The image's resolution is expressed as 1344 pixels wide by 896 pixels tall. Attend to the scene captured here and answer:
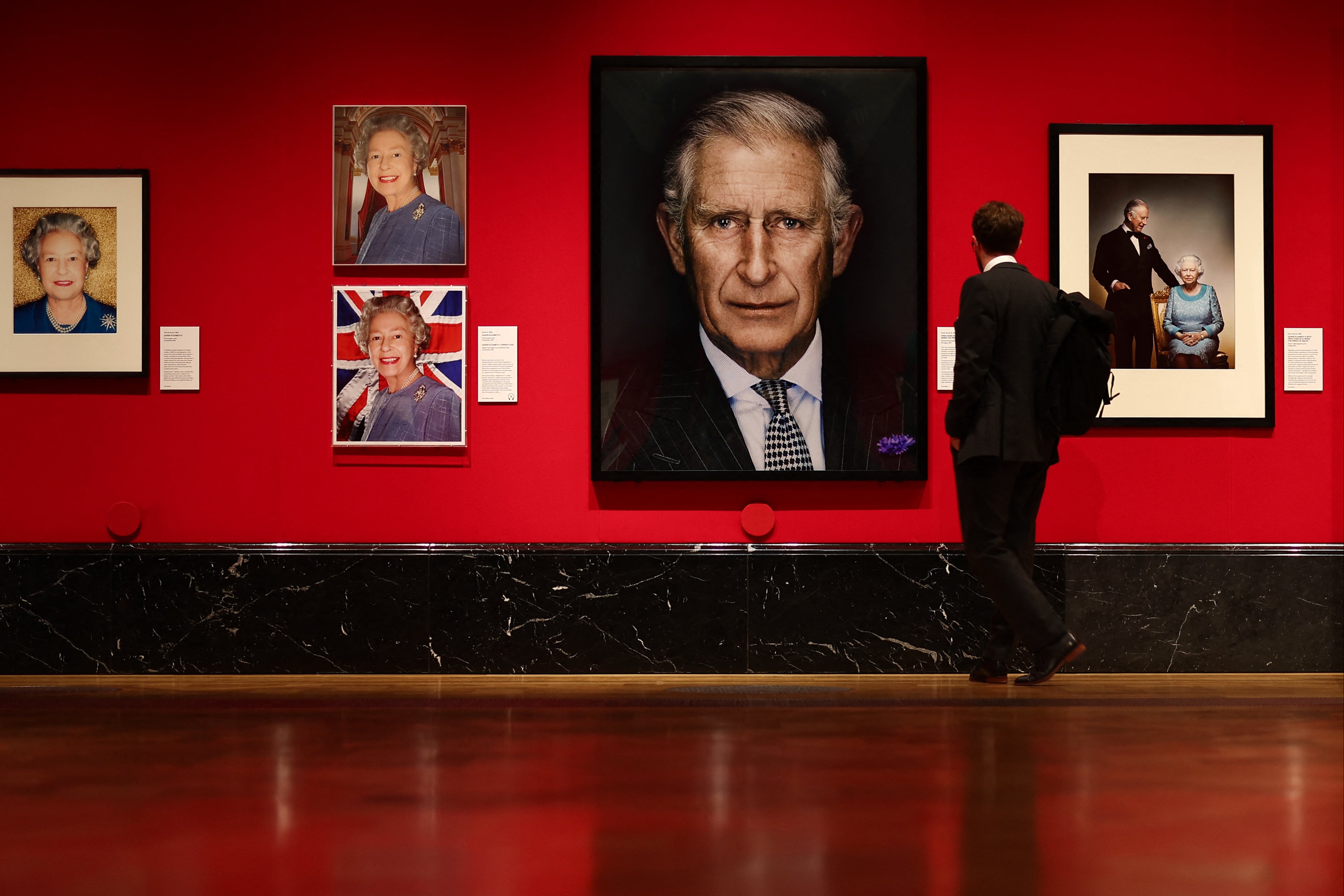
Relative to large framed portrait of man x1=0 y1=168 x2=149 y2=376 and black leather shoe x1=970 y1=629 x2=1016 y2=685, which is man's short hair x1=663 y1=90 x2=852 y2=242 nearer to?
black leather shoe x1=970 y1=629 x2=1016 y2=685

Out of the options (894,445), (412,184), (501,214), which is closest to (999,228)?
(894,445)

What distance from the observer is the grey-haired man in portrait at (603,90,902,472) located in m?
4.52

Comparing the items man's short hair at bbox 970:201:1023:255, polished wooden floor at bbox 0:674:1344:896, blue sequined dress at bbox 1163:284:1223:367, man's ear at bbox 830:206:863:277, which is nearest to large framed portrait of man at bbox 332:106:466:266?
man's ear at bbox 830:206:863:277

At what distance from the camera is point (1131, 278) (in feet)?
14.9

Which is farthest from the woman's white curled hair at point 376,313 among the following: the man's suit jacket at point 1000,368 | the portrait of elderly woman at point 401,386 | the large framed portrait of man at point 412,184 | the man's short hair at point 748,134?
the man's suit jacket at point 1000,368

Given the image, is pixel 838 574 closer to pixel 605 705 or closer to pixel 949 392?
pixel 949 392

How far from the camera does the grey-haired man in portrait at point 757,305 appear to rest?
452cm

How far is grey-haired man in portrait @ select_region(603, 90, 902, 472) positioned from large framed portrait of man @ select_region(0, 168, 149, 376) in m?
1.88

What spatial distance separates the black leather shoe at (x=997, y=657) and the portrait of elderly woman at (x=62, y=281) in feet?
11.3

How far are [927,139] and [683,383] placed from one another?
1297mm

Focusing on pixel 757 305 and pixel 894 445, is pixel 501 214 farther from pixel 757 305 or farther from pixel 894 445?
pixel 894 445

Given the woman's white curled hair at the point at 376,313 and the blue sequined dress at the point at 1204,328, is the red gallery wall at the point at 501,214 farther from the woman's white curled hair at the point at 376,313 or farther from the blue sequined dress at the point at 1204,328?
the blue sequined dress at the point at 1204,328

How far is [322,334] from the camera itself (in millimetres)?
4570

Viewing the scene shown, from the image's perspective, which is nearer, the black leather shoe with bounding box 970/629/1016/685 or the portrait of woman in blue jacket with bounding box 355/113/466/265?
the black leather shoe with bounding box 970/629/1016/685
